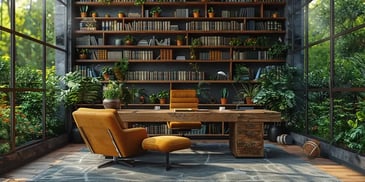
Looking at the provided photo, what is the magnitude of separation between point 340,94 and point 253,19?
11.5 ft

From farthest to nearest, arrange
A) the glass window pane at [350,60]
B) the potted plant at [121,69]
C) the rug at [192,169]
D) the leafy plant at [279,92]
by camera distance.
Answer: the potted plant at [121,69] → the leafy plant at [279,92] → the glass window pane at [350,60] → the rug at [192,169]

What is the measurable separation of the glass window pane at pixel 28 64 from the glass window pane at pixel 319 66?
4882 mm

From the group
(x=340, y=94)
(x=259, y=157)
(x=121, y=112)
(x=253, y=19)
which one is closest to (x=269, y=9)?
(x=253, y=19)

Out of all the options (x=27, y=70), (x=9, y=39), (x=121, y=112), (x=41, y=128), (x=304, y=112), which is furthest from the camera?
(x=304, y=112)

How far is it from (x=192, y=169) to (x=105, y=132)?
1.22 metres

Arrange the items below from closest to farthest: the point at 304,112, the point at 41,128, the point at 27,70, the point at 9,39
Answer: the point at 9,39 → the point at 27,70 → the point at 41,128 → the point at 304,112

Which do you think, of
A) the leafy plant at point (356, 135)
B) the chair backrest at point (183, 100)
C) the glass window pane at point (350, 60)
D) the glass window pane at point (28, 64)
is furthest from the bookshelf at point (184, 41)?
the leafy plant at point (356, 135)

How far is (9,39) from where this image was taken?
530 cm

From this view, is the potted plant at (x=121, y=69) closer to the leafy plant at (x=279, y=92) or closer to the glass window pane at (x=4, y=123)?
the leafy plant at (x=279, y=92)

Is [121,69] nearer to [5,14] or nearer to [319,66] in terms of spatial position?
[5,14]

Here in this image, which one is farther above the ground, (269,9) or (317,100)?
(269,9)

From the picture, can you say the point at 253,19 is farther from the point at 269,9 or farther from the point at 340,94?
the point at 340,94

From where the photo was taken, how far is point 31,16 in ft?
23.7

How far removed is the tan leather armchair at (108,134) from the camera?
4.73 meters
